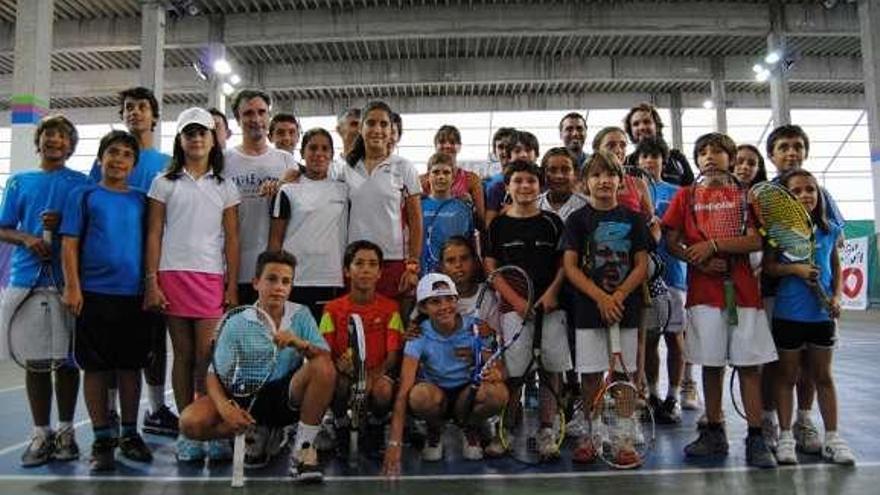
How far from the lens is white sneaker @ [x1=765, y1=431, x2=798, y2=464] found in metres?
3.45

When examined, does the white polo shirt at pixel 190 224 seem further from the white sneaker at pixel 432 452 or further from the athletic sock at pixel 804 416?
the athletic sock at pixel 804 416

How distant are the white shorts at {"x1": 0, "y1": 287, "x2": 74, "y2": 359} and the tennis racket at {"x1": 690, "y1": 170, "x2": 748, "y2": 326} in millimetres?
3563

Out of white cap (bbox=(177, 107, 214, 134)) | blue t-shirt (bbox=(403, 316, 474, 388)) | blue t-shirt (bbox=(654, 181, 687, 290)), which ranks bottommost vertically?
blue t-shirt (bbox=(403, 316, 474, 388))

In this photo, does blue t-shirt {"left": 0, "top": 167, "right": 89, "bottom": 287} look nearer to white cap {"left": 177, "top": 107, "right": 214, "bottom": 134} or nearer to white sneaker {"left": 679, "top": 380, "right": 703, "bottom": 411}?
white cap {"left": 177, "top": 107, "right": 214, "bottom": 134}

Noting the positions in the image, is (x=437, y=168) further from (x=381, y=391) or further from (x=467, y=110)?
(x=467, y=110)

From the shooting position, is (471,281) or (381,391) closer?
(381,391)

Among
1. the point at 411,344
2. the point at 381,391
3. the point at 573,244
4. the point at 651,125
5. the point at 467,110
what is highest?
the point at 467,110

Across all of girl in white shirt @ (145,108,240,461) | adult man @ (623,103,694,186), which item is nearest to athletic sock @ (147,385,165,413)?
girl in white shirt @ (145,108,240,461)

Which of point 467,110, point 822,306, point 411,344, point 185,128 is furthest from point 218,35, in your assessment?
point 822,306

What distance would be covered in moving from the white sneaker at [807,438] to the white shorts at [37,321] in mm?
4131

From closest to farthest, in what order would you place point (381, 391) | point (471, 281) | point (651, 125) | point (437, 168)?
point (381, 391) < point (471, 281) < point (437, 168) < point (651, 125)

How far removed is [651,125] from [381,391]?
292 cm

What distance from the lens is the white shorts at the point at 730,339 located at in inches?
139

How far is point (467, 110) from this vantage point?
2019 cm
